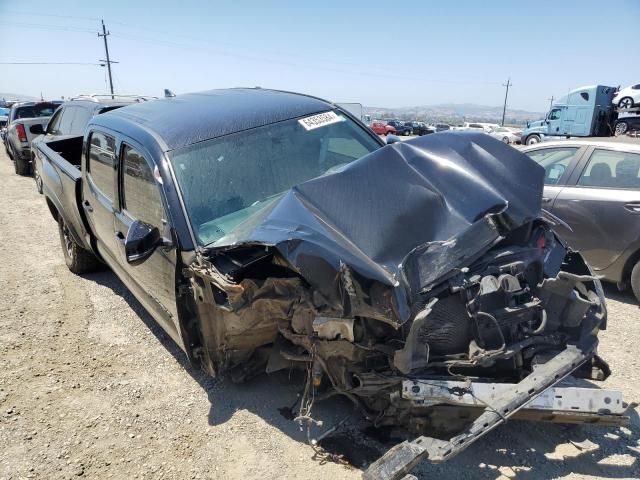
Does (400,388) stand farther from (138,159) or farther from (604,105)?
(604,105)

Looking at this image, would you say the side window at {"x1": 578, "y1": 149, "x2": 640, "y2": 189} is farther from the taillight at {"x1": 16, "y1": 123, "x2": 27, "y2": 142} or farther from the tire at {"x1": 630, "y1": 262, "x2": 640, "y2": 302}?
the taillight at {"x1": 16, "y1": 123, "x2": 27, "y2": 142}

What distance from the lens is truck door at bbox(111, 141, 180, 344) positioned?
300cm

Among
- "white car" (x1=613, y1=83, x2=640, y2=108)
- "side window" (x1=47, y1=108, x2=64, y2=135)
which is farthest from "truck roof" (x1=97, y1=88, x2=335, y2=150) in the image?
"white car" (x1=613, y1=83, x2=640, y2=108)

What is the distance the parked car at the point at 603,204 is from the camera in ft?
14.4

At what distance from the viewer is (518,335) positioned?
8.59 ft

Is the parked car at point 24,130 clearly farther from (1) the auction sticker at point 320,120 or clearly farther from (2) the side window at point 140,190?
(1) the auction sticker at point 320,120

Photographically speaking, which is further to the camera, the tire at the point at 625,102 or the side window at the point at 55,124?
the tire at the point at 625,102

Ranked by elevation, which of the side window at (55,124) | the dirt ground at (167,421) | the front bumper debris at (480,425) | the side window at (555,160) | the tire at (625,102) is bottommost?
the dirt ground at (167,421)

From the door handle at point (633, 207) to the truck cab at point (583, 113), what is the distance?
22.4m

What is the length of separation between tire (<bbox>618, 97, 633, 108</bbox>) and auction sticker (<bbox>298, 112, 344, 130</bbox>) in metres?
24.9

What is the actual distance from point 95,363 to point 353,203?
2.62 metres

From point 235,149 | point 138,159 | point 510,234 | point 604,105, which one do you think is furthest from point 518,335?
point 604,105

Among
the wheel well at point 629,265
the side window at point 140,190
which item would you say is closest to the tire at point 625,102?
the wheel well at point 629,265

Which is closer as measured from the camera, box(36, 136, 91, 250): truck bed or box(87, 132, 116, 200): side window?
box(87, 132, 116, 200): side window
